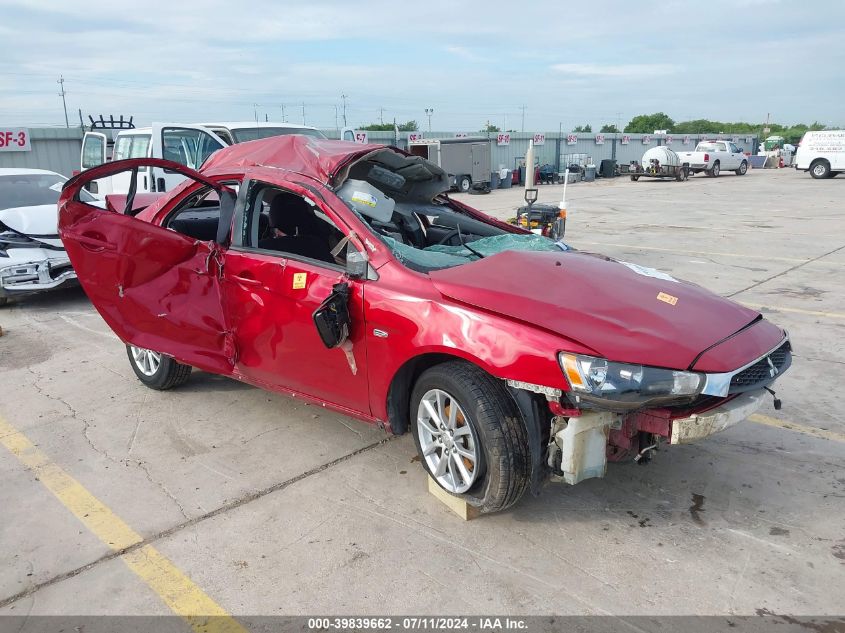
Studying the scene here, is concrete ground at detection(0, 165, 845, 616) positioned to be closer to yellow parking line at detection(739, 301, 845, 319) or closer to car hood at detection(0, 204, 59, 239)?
yellow parking line at detection(739, 301, 845, 319)

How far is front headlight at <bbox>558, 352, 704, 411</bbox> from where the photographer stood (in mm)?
2779

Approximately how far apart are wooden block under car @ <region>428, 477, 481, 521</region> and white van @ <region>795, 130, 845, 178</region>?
32.6m

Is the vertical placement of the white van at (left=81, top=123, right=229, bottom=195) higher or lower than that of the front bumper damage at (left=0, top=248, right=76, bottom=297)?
higher

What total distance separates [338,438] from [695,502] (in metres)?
2.15

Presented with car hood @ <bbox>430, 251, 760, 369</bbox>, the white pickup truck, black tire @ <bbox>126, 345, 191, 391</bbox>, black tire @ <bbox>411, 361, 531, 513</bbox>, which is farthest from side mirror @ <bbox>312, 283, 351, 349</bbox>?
the white pickup truck

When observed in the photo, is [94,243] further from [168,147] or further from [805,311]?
[168,147]

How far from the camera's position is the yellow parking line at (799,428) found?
13.6 ft

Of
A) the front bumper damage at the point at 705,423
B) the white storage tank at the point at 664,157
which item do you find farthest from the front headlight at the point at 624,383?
the white storage tank at the point at 664,157

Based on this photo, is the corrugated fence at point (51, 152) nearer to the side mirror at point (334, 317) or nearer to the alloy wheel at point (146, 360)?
the alloy wheel at point (146, 360)

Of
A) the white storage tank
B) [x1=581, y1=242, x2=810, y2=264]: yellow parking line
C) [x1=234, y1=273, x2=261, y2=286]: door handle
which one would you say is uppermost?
the white storage tank

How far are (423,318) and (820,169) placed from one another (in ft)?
111

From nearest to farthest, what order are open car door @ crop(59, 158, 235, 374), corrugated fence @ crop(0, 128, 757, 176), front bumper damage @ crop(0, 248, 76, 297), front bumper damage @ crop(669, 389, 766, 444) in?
front bumper damage @ crop(669, 389, 766, 444), open car door @ crop(59, 158, 235, 374), front bumper damage @ crop(0, 248, 76, 297), corrugated fence @ crop(0, 128, 757, 176)

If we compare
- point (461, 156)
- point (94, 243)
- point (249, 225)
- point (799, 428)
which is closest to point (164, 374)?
point (94, 243)

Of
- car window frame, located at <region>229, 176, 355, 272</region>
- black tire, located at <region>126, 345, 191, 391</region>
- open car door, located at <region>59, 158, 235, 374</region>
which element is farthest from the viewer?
black tire, located at <region>126, 345, 191, 391</region>
